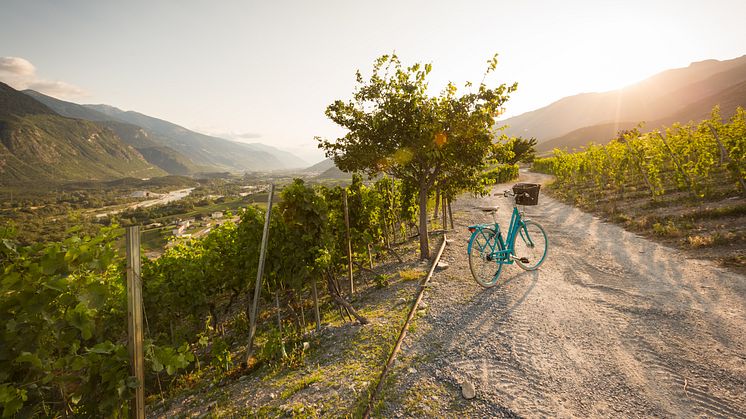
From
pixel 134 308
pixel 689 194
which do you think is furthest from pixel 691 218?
pixel 134 308

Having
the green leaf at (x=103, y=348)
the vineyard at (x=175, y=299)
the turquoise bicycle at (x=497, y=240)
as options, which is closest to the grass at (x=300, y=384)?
the vineyard at (x=175, y=299)

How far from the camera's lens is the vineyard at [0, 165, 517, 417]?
254 centimetres

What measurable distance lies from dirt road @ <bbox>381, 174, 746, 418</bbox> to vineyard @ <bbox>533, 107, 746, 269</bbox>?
2260mm

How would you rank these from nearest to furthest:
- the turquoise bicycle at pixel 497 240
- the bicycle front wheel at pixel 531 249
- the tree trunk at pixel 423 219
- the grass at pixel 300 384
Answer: the grass at pixel 300 384 → the turquoise bicycle at pixel 497 240 → the bicycle front wheel at pixel 531 249 → the tree trunk at pixel 423 219

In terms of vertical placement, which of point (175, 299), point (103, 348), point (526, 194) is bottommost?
point (175, 299)

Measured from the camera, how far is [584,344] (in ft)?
16.6

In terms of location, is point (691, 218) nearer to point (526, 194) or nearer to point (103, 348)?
point (526, 194)

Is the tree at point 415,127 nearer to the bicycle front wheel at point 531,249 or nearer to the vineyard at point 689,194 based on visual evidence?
the bicycle front wheel at point 531,249

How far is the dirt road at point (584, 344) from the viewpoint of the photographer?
154 inches

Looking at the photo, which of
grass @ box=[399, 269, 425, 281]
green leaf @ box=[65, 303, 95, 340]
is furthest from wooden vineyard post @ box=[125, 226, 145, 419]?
grass @ box=[399, 269, 425, 281]

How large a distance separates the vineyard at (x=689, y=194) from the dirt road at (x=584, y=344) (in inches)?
89.0

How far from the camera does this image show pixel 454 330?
18.8 ft

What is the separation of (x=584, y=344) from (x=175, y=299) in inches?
303

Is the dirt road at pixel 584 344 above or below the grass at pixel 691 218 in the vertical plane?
below
